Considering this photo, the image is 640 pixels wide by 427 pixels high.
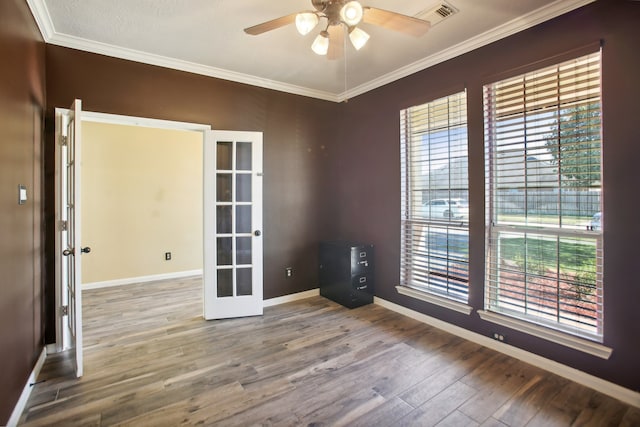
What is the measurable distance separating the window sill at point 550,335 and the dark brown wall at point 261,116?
2259 millimetres

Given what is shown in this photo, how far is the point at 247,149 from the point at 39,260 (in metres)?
2.12

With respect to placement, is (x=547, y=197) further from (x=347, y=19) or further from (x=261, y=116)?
(x=261, y=116)

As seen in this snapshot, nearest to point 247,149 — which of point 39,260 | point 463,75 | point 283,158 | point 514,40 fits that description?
point 283,158

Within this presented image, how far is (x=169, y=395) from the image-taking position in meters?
2.15

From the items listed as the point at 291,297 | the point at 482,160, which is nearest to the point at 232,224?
the point at 291,297

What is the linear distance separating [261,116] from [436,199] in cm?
229

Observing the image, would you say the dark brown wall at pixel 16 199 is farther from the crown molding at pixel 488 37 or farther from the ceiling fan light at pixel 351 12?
the crown molding at pixel 488 37

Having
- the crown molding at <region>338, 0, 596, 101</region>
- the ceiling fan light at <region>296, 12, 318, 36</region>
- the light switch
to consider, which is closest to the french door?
the light switch

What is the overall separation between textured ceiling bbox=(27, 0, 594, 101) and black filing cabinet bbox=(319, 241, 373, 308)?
6.72 feet

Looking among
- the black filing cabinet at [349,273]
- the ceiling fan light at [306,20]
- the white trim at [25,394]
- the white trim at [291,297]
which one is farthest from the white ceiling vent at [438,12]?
the white trim at [25,394]

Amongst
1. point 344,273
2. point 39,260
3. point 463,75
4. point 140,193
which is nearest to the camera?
point 39,260

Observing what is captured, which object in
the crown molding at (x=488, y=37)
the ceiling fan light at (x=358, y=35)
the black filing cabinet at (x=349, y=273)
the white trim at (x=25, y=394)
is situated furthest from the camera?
the black filing cabinet at (x=349, y=273)

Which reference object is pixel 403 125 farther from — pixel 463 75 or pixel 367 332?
pixel 367 332

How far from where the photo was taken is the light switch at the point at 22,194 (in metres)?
2.06
